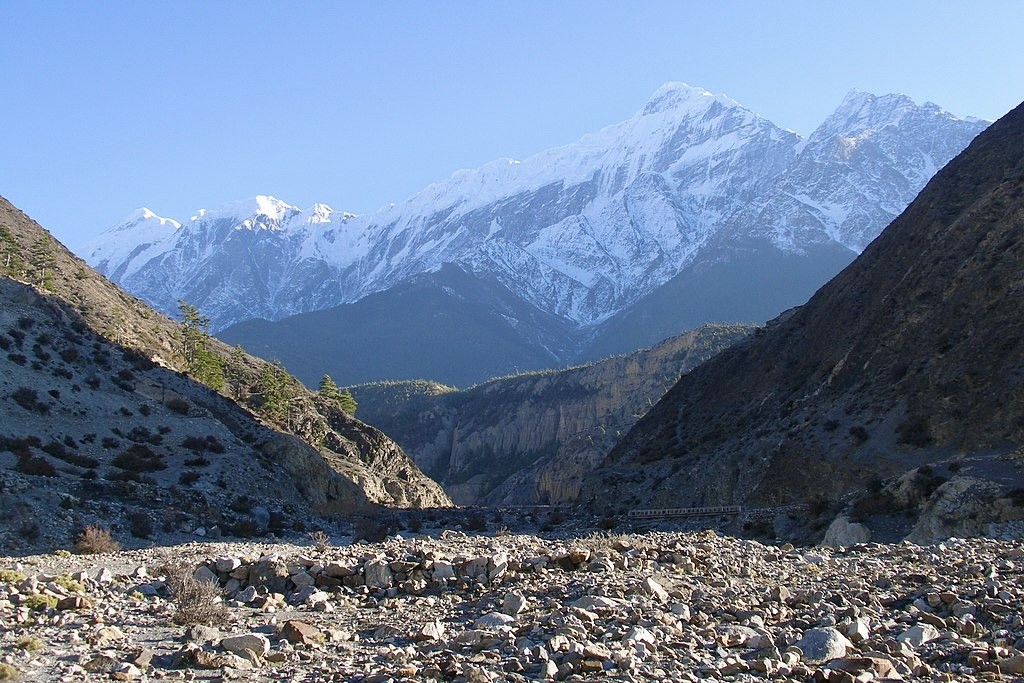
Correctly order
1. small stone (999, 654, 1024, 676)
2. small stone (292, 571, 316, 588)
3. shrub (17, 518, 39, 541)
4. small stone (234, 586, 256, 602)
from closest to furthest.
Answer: small stone (999, 654, 1024, 676) < small stone (234, 586, 256, 602) < small stone (292, 571, 316, 588) < shrub (17, 518, 39, 541)

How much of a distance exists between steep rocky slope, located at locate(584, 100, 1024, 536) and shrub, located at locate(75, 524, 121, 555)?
2548cm

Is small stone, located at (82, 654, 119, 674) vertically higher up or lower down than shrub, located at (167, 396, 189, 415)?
lower down

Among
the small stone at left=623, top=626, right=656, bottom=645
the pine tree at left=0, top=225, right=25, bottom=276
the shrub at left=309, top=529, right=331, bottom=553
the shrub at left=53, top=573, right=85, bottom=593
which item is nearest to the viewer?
the small stone at left=623, top=626, right=656, bottom=645

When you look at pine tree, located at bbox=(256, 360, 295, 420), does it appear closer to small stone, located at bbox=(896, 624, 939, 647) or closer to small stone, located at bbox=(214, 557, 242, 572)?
→ small stone, located at bbox=(214, 557, 242, 572)

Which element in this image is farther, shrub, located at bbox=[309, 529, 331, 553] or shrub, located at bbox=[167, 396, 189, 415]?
shrub, located at bbox=[167, 396, 189, 415]

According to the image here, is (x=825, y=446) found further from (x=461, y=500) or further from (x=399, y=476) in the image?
(x=461, y=500)

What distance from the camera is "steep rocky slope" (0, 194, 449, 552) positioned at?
141 feet

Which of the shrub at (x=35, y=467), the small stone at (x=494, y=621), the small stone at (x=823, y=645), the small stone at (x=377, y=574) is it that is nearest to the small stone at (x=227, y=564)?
the small stone at (x=377, y=574)

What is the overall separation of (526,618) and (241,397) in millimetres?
76807

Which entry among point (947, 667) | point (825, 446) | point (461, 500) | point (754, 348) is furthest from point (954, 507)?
point (461, 500)

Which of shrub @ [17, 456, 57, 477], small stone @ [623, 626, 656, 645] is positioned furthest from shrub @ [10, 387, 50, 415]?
small stone @ [623, 626, 656, 645]

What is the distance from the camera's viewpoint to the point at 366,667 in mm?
11211

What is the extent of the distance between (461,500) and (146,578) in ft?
493

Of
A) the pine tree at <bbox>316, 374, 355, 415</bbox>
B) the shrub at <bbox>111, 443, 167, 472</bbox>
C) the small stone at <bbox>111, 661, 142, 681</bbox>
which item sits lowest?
the small stone at <bbox>111, 661, 142, 681</bbox>
